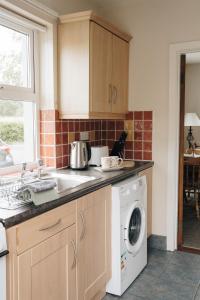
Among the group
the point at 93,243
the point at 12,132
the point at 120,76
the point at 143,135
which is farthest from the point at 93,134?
the point at 93,243

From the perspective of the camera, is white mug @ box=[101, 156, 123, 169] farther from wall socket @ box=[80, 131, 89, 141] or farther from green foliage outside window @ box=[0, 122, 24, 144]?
green foliage outside window @ box=[0, 122, 24, 144]

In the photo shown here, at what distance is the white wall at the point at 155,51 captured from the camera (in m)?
2.87

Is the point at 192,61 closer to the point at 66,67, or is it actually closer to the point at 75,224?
the point at 66,67

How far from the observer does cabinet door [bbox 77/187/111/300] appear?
1.88m

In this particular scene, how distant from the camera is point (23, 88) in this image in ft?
7.95

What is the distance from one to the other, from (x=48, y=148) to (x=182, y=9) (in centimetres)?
175

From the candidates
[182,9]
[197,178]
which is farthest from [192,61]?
[182,9]

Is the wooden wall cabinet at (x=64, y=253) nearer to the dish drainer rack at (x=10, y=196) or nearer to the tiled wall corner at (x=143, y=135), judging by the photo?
the dish drainer rack at (x=10, y=196)

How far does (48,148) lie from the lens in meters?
2.59

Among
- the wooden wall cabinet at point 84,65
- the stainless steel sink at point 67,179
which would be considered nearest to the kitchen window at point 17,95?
the wooden wall cabinet at point 84,65

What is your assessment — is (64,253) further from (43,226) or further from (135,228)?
(135,228)

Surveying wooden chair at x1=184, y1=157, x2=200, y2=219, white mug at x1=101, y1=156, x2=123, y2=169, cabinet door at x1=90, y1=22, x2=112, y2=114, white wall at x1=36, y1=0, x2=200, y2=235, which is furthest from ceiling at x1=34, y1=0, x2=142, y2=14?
wooden chair at x1=184, y1=157, x2=200, y2=219

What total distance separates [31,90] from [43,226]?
134 centimetres

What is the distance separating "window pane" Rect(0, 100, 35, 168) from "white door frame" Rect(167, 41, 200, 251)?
1.29 metres
